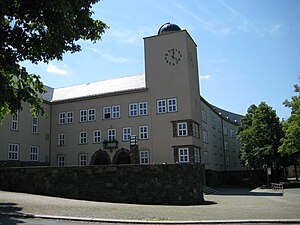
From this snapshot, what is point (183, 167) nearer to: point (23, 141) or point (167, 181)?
point (167, 181)

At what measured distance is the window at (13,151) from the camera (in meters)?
36.3

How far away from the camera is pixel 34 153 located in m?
39.8

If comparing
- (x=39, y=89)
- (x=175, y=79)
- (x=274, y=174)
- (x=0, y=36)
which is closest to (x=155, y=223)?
(x=39, y=89)

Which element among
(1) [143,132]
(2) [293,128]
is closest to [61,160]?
(1) [143,132]

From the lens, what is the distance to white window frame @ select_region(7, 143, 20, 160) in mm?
36281

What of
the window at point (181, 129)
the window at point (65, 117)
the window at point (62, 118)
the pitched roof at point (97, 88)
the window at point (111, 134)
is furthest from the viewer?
the window at point (62, 118)

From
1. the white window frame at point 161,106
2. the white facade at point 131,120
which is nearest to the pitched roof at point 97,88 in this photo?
the white facade at point 131,120

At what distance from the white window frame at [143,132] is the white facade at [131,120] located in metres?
0.08

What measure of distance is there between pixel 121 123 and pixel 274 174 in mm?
27733

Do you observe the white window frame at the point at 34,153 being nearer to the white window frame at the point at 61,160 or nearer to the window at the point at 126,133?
the white window frame at the point at 61,160

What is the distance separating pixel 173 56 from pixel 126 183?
21.0 metres

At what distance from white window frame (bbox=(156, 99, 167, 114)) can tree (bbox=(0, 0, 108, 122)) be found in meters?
24.4

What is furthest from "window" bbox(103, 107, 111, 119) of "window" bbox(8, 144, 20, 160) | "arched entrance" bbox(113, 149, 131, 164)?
"window" bbox(8, 144, 20, 160)

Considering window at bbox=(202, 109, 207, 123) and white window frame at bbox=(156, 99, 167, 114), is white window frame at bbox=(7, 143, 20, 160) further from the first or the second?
window at bbox=(202, 109, 207, 123)
